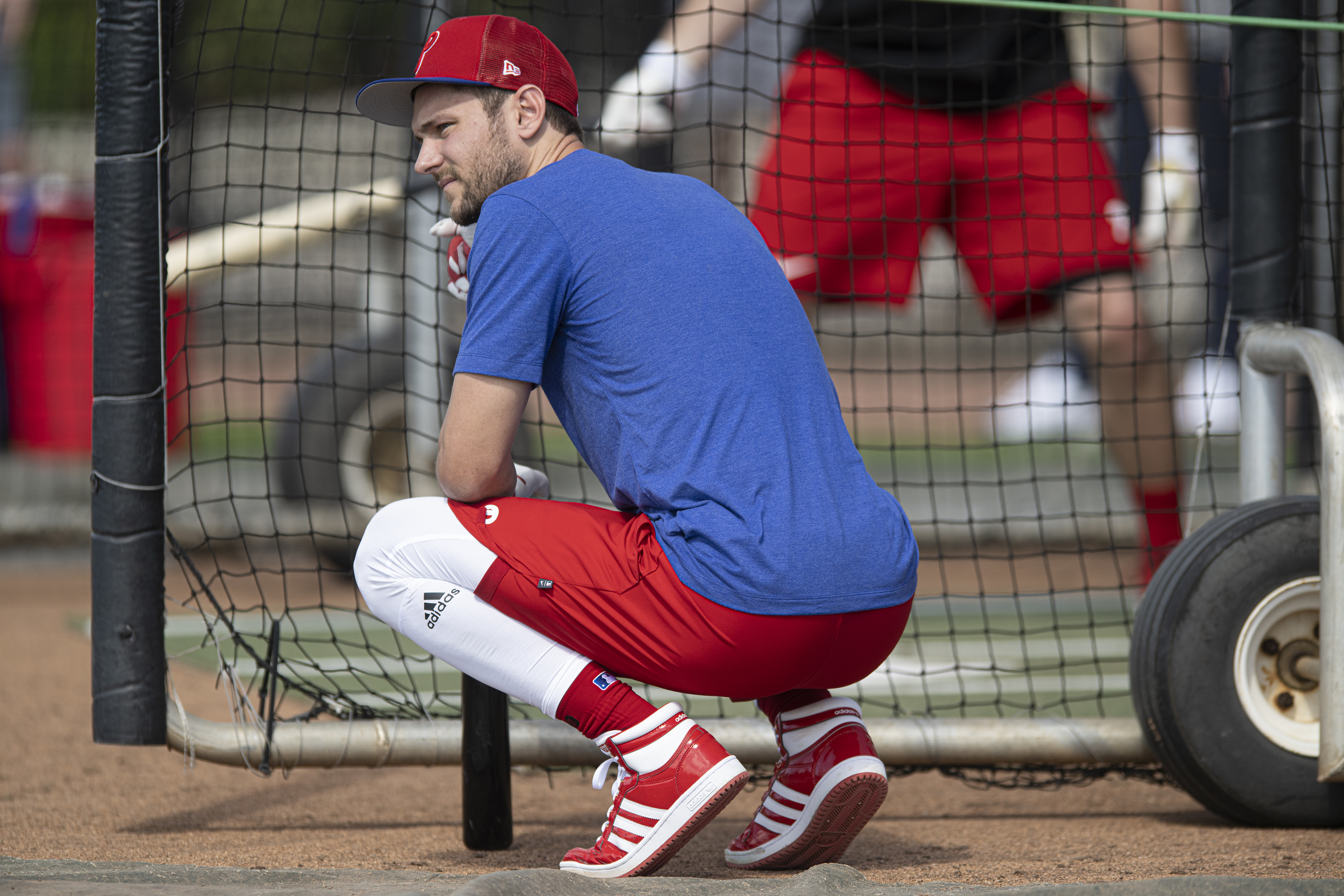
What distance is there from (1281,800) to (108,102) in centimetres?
249

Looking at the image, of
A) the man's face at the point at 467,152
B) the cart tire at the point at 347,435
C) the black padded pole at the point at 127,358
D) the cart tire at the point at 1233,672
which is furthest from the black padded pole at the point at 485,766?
the cart tire at the point at 347,435

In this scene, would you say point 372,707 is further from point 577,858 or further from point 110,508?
point 577,858

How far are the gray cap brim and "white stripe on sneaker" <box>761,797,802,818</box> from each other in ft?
4.05

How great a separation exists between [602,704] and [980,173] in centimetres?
248

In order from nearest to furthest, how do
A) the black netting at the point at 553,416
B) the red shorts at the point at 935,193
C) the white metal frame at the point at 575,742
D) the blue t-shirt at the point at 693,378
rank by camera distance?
the blue t-shirt at the point at 693,378, the white metal frame at the point at 575,742, the black netting at the point at 553,416, the red shorts at the point at 935,193

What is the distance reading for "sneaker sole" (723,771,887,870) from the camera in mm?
2025

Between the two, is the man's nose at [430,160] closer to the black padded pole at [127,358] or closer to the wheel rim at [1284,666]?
the black padded pole at [127,358]

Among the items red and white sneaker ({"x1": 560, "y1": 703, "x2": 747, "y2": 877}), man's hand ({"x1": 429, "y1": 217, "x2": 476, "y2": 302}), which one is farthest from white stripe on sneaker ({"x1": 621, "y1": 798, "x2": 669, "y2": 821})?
man's hand ({"x1": 429, "y1": 217, "x2": 476, "y2": 302})

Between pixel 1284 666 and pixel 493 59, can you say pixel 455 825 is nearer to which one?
pixel 493 59

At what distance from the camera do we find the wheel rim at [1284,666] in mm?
2332

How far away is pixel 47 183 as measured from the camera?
284 inches

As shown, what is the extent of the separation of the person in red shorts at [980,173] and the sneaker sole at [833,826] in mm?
1689

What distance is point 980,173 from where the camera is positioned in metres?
3.87

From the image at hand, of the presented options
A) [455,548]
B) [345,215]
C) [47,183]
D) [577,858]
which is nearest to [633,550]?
[455,548]
